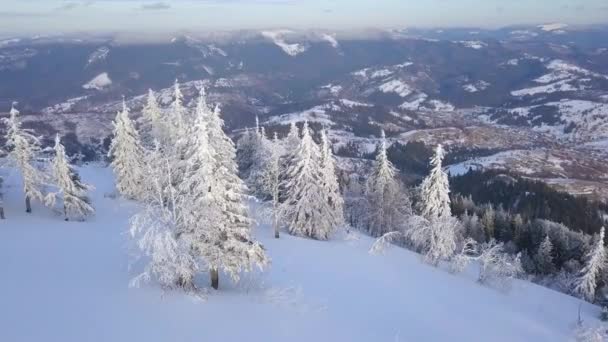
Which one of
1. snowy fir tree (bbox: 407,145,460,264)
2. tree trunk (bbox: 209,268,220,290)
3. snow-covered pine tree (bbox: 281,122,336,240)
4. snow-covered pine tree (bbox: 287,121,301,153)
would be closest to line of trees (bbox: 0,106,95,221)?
snow-covered pine tree (bbox: 281,122,336,240)

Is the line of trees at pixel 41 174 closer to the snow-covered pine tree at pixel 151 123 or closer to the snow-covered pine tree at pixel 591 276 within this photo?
the snow-covered pine tree at pixel 151 123

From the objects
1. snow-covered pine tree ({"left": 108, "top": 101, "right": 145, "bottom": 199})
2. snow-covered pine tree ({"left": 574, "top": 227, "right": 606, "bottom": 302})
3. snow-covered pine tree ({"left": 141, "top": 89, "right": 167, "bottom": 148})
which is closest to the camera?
snow-covered pine tree ({"left": 574, "top": 227, "right": 606, "bottom": 302})

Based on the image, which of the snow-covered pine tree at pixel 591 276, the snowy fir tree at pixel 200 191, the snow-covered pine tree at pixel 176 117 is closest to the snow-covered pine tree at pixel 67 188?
the snow-covered pine tree at pixel 176 117

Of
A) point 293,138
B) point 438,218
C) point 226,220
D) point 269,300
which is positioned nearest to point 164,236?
point 226,220

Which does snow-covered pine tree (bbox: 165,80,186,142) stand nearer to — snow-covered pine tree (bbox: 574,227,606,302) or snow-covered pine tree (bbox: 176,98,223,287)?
snow-covered pine tree (bbox: 176,98,223,287)

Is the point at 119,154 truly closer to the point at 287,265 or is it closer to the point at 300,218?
the point at 300,218

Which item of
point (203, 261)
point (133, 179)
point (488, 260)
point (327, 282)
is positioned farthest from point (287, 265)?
point (133, 179)
